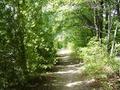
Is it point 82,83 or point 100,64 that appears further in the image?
point 82,83

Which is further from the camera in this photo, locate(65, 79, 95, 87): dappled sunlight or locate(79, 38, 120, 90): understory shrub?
locate(65, 79, 95, 87): dappled sunlight

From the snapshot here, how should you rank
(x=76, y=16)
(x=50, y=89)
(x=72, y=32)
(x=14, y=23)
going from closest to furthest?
(x=14, y=23)
(x=50, y=89)
(x=76, y=16)
(x=72, y=32)

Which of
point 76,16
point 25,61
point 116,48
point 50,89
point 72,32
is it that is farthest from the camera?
point 72,32

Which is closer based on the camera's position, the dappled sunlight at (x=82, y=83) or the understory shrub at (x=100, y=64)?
the understory shrub at (x=100, y=64)

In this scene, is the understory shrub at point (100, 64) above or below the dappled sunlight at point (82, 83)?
above

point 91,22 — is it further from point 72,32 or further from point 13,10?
point 13,10

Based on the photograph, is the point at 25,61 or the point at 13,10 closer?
the point at 13,10

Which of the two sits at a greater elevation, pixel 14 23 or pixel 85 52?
pixel 14 23

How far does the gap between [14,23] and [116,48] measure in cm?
633

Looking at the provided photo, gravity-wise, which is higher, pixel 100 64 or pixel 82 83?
pixel 100 64

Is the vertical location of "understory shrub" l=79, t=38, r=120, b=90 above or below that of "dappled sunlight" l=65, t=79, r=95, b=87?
above

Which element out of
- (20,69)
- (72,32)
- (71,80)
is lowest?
(71,80)

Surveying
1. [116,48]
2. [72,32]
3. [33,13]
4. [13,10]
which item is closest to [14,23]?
[13,10]

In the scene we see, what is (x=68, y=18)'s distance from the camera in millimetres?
25141
